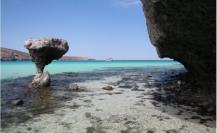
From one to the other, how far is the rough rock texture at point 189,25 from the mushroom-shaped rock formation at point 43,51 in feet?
45.2

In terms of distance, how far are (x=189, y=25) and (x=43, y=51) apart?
60.5 feet

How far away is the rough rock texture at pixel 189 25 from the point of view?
10.2 m

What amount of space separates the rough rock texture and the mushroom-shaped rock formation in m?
13.8

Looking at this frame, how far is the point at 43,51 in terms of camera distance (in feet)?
87.5

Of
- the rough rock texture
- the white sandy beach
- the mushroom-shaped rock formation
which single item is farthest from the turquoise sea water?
the rough rock texture

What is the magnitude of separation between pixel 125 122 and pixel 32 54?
1813 centimetres

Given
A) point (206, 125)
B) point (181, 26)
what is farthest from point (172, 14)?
point (206, 125)

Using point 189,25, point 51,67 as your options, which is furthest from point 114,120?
point 51,67

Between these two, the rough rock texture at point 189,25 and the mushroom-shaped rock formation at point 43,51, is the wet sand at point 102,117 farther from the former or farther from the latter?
the mushroom-shaped rock formation at point 43,51

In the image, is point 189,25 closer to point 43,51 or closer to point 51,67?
point 43,51

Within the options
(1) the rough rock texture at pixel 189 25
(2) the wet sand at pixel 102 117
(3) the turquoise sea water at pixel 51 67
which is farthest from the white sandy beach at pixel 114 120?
(3) the turquoise sea water at pixel 51 67

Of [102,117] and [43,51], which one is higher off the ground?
[43,51]

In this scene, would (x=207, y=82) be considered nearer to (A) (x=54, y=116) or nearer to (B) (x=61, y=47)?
(A) (x=54, y=116)

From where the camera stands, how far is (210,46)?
12594 millimetres
